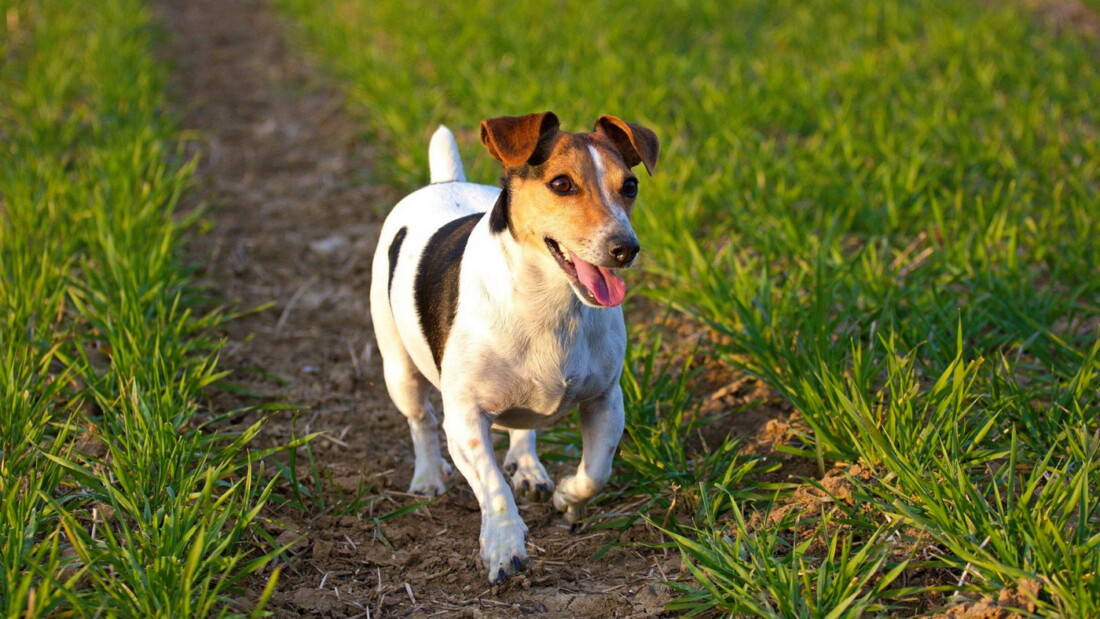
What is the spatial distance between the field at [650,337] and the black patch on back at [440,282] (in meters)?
0.64

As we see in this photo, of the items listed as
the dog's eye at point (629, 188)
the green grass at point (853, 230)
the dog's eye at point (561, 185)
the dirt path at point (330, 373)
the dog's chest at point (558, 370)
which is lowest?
the dirt path at point (330, 373)

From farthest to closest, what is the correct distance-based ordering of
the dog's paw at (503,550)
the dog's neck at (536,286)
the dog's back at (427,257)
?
1. the dog's back at (427,257)
2. the dog's paw at (503,550)
3. the dog's neck at (536,286)

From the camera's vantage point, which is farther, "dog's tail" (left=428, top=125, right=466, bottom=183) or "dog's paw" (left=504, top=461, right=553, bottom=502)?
"dog's tail" (left=428, top=125, right=466, bottom=183)

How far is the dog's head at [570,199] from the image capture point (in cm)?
325

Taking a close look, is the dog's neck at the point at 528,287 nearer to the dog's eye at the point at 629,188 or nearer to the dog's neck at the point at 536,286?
the dog's neck at the point at 536,286

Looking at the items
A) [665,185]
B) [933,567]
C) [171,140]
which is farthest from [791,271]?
[171,140]

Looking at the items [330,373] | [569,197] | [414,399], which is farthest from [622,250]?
[330,373]

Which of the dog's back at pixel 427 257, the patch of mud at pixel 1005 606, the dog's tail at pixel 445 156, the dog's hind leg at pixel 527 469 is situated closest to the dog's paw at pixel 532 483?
the dog's hind leg at pixel 527 469

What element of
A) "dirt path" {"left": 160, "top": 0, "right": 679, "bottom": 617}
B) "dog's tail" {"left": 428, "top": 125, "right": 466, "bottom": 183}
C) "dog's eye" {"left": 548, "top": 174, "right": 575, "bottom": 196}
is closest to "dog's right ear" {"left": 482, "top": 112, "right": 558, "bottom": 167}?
"dog's eye" {"left": 548, "top": 174, "right": 575, "bottom": 196}

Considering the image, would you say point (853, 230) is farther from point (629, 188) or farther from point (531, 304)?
point (531, 304)

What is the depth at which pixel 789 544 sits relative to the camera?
11.7ft

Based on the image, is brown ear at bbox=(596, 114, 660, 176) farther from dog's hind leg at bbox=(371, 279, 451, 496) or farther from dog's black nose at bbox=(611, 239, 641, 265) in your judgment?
dog's hind leg at bbox=(371, 279, 451, 496)

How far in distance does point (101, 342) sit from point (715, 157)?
3.54m

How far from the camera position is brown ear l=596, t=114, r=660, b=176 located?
11.7ft
